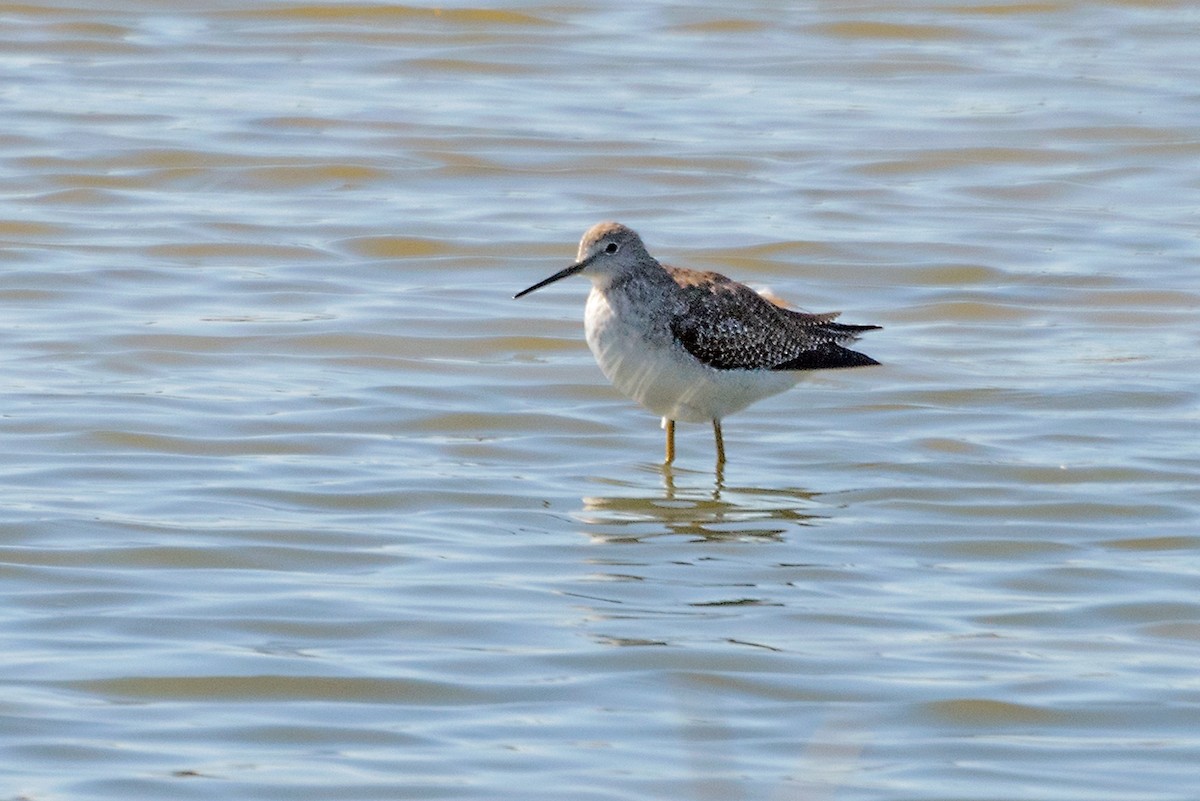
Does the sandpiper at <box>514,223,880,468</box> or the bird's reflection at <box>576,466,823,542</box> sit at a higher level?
the sandpiper at <box>514,223,880,468</box>

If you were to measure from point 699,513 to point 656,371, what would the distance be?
0.80 meters

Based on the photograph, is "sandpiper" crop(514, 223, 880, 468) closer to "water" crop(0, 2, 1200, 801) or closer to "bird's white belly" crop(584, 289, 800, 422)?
"bird's white belly" crop(584, 289, 800, 422)

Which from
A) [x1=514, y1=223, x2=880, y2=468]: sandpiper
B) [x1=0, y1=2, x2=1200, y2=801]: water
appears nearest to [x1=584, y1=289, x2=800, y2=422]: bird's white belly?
[x1=514, y1=223, x2=880, y2=468]: sandpiper

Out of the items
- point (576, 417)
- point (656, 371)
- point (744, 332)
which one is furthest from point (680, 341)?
point (576, 417)

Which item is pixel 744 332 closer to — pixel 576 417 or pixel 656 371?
pixel 656 371

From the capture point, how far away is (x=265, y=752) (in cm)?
596

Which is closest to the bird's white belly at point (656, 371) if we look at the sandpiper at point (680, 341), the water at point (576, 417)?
the sandpiper at point (680, 341)

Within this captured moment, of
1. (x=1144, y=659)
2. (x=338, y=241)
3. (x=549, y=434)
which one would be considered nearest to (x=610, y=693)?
(x=1144, y=659)

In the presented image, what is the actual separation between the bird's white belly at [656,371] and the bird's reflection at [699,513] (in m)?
0.34

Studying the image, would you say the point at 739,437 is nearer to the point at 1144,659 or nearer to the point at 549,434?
the point at 549,434

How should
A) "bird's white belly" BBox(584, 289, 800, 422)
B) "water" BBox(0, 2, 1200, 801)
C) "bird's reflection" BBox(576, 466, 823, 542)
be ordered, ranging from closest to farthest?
"water" BBox(0, 2, 1200, 801), "bird's reflection" BBox(576, 466, 823, 542), "bird's white belly" BBox(584, 289, 800, 422)

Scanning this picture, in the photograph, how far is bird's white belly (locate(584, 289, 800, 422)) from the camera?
9234mm

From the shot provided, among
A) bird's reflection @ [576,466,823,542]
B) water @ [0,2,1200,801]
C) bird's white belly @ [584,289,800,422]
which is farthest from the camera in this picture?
bird's white belly @ [584,289,800,422]

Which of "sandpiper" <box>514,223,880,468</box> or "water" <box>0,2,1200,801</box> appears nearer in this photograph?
"water" <box>0,2,1200,801</box>
